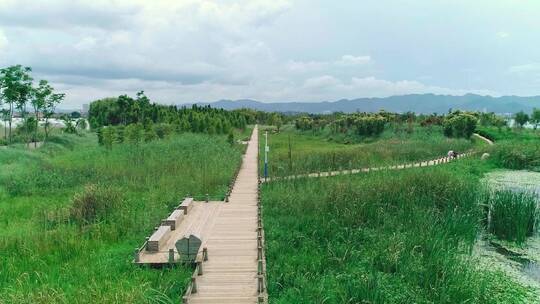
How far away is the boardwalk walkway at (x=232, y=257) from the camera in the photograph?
31.6ft

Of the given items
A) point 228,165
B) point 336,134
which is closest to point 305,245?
point 228,165

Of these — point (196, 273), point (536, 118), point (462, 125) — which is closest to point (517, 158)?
point (462, 125)

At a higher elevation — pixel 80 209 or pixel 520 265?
pixel 80 209

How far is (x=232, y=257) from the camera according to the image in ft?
38.7

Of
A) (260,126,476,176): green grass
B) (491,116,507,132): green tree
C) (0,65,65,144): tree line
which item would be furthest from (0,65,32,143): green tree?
(491,116,507,132): green tree

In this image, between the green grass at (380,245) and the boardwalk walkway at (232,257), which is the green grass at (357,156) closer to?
the green grass at (380,245)

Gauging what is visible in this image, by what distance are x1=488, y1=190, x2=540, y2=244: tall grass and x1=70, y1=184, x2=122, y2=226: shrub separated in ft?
41.8

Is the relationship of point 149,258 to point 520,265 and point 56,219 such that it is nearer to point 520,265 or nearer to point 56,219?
point 56,219

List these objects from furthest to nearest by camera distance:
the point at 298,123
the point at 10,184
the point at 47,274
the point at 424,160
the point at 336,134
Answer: the point at 298,123 → the point at 336,134 → the point at 424,160 → the point at 10,184 → the point at 47,274

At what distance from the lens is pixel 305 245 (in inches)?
501

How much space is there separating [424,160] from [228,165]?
1341cm

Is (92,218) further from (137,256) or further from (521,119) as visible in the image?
(521,119)

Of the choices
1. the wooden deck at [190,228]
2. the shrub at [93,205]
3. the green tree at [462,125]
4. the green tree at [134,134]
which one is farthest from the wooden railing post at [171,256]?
the green tree at [462,125]

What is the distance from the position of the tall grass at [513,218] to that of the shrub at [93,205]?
1275 cm
